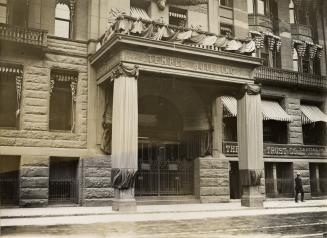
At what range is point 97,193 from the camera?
18.8 meters

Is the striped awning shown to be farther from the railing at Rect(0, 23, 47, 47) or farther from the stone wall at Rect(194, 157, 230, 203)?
the stone wall at Rect(194, 157, 230, 203)

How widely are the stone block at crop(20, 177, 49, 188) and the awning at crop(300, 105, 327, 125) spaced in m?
17.3

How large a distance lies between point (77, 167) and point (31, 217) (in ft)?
15.7

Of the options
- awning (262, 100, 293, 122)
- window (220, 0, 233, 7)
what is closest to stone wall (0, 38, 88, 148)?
window (220, 0, 233, 7)

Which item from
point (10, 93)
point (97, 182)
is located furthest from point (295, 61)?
point (10, 93)

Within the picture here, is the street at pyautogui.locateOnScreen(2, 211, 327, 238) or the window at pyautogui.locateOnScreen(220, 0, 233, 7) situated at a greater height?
the window at pyautogui.locateOnScreen(220, 0, 233, 7)

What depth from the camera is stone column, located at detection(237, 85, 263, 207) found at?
62.2ft

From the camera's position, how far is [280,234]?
9.88 m

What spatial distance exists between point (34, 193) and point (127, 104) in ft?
18.9

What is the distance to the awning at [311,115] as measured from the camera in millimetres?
26875

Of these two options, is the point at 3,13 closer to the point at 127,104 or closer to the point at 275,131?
the point at 127,104

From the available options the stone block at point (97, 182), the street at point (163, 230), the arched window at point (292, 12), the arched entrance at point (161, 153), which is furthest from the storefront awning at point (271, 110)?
the street at point (163, 230)

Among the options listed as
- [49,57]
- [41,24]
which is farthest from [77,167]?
[41,24]

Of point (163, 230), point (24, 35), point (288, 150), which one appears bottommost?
point (163, 230)
